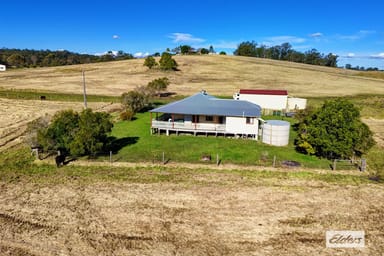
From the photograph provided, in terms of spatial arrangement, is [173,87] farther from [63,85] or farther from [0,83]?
[0,83]

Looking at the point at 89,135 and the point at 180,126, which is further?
the point at 180,126

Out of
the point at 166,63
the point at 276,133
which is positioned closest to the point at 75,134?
the point at 276,133

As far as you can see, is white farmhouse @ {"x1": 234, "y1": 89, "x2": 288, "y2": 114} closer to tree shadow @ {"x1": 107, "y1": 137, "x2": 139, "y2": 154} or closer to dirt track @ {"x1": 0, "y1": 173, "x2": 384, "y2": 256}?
tree shadow @ {"x1": 107, "y1": 137, "x2": 139, "y2": 154}

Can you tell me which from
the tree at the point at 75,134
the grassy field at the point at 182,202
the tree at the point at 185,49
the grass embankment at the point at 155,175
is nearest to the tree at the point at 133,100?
the grassy field at the point at 182,202

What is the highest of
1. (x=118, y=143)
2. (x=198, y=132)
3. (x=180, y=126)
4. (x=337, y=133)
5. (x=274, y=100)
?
(x=274, y=100)

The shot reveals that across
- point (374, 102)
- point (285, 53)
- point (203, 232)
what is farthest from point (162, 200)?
point (285, 53)

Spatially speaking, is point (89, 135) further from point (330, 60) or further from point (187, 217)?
point (330, 60)

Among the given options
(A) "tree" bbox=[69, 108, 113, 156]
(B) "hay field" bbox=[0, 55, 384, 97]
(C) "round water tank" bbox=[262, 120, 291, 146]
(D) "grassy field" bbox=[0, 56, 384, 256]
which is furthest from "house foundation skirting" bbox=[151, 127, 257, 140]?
(B) "hay field" bbox=[0, 55, 384, 97]
